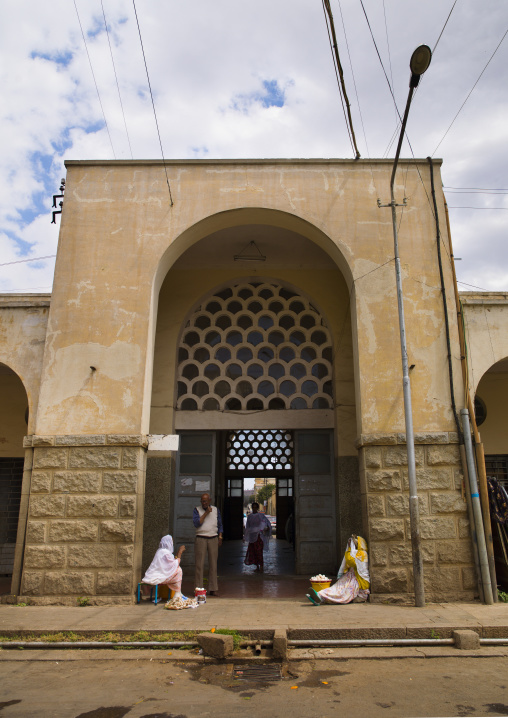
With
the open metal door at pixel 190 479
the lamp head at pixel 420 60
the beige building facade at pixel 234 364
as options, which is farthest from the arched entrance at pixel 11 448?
the lamp head at pixel 420 60

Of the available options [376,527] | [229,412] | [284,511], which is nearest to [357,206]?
[229,412]

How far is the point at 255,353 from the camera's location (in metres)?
9.91

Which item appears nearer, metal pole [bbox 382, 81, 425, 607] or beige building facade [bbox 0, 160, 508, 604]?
metal pole [bbox 382, 81, 425, 607]

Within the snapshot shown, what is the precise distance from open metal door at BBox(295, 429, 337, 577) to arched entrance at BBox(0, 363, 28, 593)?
17.3 feet

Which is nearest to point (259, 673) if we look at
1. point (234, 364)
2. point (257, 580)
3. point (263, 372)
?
point (257, 580)

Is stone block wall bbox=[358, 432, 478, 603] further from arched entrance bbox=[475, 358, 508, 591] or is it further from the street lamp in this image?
arched entrance bbox=[475, 358, 508, 591]

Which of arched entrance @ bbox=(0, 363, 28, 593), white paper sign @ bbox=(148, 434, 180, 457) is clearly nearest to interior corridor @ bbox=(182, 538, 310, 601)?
white paper sign @ bbox=(148, 434, 180, 457)

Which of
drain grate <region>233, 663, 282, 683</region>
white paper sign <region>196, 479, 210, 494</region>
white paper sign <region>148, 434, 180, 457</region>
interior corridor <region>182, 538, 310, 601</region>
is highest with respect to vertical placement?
white paper sign <region>148, 434, 180, 457</region>

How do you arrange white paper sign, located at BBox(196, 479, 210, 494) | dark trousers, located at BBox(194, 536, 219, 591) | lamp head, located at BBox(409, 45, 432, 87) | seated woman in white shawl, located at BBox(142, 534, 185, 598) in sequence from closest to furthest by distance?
lamp head, located at BBox(409, 45, 432, 87)
seated woman in white shawl, located at BBox(142, 534, 185, 598)
dark trousers, located at BBox(194, 536, 219, 591)
white paper sign, located at BBox(196, 479, 210, 494)

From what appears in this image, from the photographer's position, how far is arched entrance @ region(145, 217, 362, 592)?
30.0 feet

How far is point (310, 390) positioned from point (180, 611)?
454 cm

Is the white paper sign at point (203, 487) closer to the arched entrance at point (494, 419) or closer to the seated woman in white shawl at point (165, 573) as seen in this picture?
the seated woman in white shawl at point (165, 573)

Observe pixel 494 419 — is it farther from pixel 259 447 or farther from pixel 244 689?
pixel 259 447

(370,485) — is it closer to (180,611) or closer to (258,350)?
(180,611)
